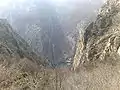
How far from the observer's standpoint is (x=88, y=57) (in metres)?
156

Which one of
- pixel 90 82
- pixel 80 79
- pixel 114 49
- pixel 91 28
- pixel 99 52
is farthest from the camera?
pixel 91 28

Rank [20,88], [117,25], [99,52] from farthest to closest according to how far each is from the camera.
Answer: [117,25]
[99,52]
[20,88]

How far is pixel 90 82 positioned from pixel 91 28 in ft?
412

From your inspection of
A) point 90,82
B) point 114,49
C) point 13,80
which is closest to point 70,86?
point 90,82

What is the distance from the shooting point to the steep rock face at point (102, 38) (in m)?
147

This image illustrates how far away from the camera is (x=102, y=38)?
6388 inches

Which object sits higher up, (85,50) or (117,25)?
(117,25)

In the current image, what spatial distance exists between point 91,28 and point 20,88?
13634cm

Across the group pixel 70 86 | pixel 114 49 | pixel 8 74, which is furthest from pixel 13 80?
pixel 114 49

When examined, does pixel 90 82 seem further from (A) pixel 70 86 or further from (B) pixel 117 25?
(B) pixel 117 25

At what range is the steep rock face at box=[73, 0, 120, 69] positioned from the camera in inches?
5792

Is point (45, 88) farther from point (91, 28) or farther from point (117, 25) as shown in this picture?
point (91, 28)

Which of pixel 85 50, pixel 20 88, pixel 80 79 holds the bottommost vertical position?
pixel 85 50

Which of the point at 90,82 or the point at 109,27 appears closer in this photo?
the point at 90,82
